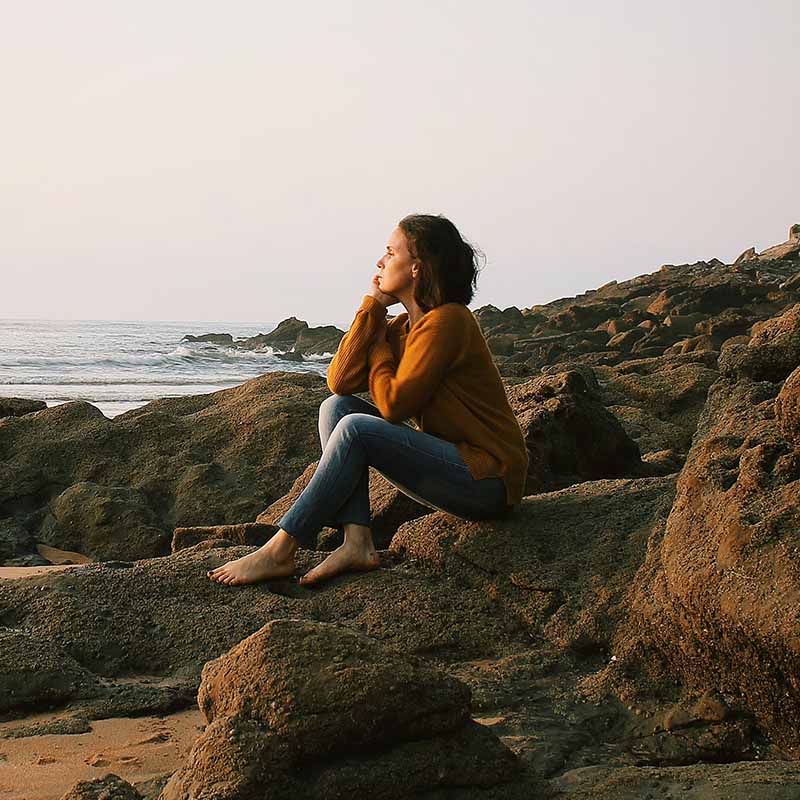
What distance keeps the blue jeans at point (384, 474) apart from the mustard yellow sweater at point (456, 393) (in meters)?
0.06

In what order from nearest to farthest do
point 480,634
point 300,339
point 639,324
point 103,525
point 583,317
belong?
point 480,634 → point 103,525 → point 639,324 → point 583,317 → point 300,339

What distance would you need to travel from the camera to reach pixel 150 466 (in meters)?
7.11

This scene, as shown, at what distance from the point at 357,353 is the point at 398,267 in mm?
389

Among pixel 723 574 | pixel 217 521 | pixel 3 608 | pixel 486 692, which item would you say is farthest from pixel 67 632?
pixel 217 521

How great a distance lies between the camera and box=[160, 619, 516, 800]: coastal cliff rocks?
93.2 inches

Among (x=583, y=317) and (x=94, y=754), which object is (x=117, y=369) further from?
(x=94, y=754)

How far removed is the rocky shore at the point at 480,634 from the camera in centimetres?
251

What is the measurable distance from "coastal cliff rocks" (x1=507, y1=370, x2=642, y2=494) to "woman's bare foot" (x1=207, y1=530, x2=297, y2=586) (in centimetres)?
140

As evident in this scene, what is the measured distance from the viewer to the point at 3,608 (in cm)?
400

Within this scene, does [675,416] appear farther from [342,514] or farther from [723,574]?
[723,574]

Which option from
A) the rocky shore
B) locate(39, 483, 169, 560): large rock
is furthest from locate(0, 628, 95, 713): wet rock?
locate(39, 483, 169, 560): large rock

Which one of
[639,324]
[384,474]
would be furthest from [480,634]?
[639,324]

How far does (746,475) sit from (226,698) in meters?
1.75

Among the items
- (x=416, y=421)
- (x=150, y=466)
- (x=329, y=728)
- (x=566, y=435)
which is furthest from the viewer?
(x=150, y=466)
